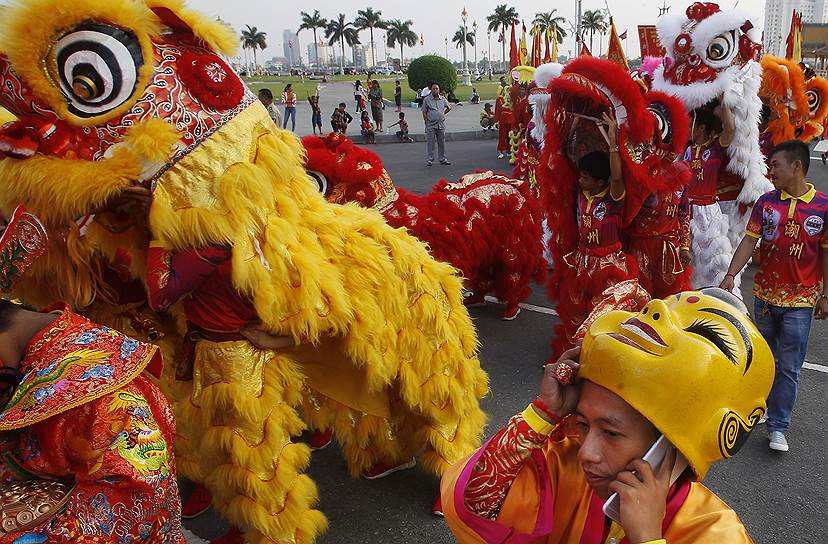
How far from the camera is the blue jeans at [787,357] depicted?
3303 millimetres

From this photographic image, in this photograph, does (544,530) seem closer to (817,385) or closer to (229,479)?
(229,479)

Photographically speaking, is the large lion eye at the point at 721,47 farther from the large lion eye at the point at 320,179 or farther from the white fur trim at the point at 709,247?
the large lion eye at the point at 320,179

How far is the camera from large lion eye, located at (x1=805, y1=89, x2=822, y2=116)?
264 inches

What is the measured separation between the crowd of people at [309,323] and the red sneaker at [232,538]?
13 millimetres

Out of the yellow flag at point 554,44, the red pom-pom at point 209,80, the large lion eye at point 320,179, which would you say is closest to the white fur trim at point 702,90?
the large lion eye at point 320,179

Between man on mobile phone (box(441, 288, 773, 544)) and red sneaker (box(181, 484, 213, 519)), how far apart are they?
77.3 inches

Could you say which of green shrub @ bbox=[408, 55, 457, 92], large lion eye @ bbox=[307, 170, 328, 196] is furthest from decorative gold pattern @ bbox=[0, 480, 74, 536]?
green shrub @ bbox=[408, 55, 457, 92]

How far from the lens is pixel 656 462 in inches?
49.8

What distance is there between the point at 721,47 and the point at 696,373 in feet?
15.7

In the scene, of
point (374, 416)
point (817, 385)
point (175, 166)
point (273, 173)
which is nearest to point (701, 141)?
point (817, 385)

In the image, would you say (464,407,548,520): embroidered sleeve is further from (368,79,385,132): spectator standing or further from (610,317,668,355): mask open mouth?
(368,79,385,132): spectator standing

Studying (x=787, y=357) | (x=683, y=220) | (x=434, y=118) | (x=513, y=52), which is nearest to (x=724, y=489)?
(x=787, y=357)

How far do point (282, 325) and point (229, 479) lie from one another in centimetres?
63

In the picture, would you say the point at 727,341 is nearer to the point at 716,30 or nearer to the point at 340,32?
the point at 716,30
